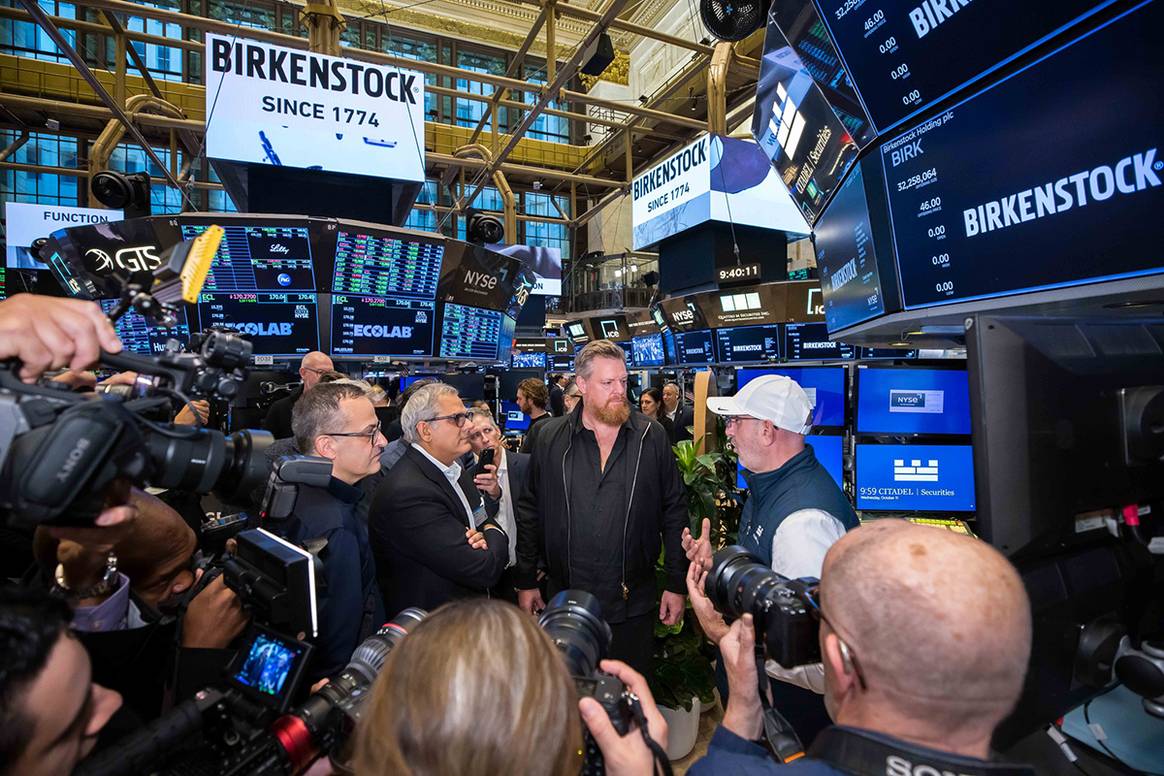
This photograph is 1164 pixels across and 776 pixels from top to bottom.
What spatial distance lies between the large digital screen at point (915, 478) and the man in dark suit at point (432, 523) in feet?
7.37

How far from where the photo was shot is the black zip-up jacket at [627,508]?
259cm

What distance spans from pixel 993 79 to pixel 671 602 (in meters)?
2.26

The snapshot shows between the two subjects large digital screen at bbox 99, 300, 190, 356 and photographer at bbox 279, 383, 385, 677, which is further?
large digital screen at bbox 99, 300, 190, 356

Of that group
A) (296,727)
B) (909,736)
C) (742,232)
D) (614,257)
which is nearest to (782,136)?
(909,736)

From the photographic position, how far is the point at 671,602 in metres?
2.68

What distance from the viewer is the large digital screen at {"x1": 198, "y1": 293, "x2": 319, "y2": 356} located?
13.5 ft

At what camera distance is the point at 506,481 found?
3.25 m

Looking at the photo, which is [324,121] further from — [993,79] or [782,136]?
[993,79]

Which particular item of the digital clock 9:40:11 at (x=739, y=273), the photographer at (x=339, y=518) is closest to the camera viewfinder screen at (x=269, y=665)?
the photographer at (x=339, y=518)

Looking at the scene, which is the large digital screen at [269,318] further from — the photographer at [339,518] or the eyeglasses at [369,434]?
the eyeglasses at [369,434]

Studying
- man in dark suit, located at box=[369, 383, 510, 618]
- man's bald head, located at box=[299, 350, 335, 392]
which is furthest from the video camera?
man's bald head, located at box=[299, 350, 335, 392]

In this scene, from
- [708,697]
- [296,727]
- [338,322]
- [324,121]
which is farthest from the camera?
[338,322]

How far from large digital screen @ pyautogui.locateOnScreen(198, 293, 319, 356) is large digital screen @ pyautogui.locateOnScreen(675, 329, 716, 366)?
5154 mm

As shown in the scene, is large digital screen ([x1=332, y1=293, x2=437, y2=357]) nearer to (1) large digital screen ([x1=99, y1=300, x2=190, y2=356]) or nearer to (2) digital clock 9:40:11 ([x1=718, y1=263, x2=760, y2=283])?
(1) large digital screen ([x1=99, y1=300, x2=190, y2=356])
